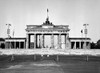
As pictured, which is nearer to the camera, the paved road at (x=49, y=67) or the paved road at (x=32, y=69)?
the paved road at (x=32, y=69)

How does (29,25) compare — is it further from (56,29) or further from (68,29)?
(68,29)

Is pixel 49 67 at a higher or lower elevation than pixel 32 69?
lower

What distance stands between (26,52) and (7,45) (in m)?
41.7

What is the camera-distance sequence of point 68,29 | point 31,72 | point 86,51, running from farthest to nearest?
point 68,29 → point 86,51 → point 31,72

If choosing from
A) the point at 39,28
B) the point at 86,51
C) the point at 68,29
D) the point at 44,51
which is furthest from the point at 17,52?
the point at 68,29

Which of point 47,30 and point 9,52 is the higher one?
point 47,30

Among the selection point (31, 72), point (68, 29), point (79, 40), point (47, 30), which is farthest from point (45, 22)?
point (31, 72)

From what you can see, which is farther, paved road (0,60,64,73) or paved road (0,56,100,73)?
paved road (0,56,100,73)

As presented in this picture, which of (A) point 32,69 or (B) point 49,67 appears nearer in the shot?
(A) point 32,69

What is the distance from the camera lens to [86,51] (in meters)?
73.1

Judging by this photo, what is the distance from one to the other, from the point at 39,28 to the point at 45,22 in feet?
27.6

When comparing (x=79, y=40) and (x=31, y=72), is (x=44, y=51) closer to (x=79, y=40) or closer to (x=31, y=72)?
(x=79, y=40)

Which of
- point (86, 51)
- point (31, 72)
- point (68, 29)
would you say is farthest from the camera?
point (68, 29)

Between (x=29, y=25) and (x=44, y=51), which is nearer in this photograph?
(x=44, y=51)
